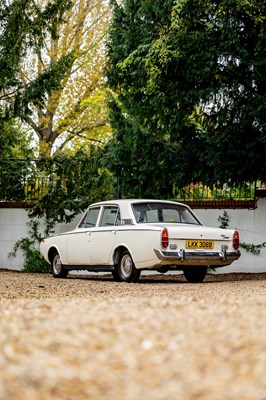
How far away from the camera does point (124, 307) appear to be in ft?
21.1

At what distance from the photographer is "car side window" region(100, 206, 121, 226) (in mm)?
15508

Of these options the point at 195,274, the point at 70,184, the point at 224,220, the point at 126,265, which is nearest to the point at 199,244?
the point at 126,265

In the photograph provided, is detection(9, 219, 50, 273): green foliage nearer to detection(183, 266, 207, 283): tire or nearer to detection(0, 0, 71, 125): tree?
detection(0, 0, 71, 125): tree

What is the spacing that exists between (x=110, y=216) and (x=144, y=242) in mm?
1745

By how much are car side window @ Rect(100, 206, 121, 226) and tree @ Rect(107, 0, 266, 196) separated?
2467mm

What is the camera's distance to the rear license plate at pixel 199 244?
14.2 meters

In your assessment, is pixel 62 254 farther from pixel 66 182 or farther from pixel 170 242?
pixel 66 182

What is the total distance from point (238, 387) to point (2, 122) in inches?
785

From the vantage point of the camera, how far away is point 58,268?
17438mm

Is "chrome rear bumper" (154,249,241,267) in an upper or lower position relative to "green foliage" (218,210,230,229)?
lower

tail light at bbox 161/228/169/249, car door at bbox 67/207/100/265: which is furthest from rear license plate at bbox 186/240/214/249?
car door at bbox 67/207/100/265

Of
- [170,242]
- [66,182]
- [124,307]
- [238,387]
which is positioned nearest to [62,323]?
[124,307]

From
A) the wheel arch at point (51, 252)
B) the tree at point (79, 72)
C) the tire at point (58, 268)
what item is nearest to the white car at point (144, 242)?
the tire at point (58, 268)

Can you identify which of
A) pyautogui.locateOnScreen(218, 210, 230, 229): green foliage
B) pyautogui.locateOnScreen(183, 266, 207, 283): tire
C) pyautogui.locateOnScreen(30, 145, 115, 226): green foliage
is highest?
pyautogui.locateOnScreen(30, 145, 115, 226): green foliage
